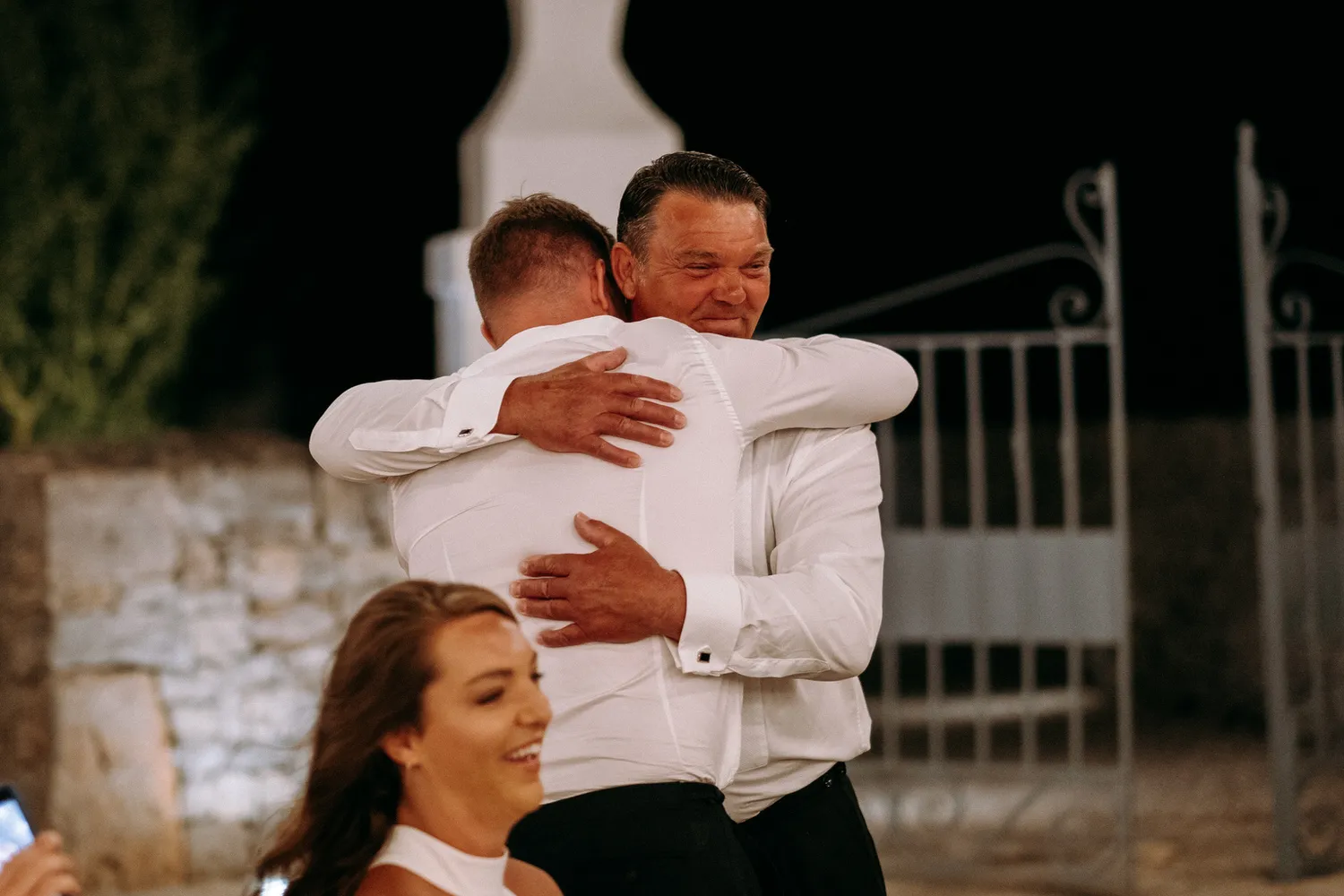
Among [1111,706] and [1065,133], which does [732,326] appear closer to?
[1111,706]

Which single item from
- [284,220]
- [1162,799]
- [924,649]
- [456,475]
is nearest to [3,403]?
[284,220]

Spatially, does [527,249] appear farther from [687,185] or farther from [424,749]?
[424,749]

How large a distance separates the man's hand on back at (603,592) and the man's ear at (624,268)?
38 centimetres

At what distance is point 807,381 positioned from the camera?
1.78m

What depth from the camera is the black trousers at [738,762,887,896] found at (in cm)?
194

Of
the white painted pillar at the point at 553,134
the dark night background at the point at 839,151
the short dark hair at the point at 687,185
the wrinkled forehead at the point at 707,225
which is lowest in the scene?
the wrinkled forehead at the point at 707,225

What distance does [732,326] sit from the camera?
76.5 inches

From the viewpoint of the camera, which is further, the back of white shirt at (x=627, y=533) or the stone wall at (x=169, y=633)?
the stone wall at (x=169, y=633)

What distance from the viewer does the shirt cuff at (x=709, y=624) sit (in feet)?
5.36

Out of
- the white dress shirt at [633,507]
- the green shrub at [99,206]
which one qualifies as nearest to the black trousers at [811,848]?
the white dress shirt at [633,507]

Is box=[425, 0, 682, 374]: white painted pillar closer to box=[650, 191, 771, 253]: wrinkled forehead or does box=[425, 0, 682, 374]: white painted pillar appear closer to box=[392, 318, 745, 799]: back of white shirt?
box=[650, 191, 771, 253]: wrinkled forehead

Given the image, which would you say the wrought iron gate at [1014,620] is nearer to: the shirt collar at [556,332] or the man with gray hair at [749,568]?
the man with gray hair at [749,568]

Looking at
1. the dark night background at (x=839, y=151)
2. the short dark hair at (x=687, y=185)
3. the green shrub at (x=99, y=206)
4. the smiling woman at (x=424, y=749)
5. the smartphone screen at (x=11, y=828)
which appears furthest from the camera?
the dark night background at (x=839, y=151)

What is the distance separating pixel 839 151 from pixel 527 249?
969cm
